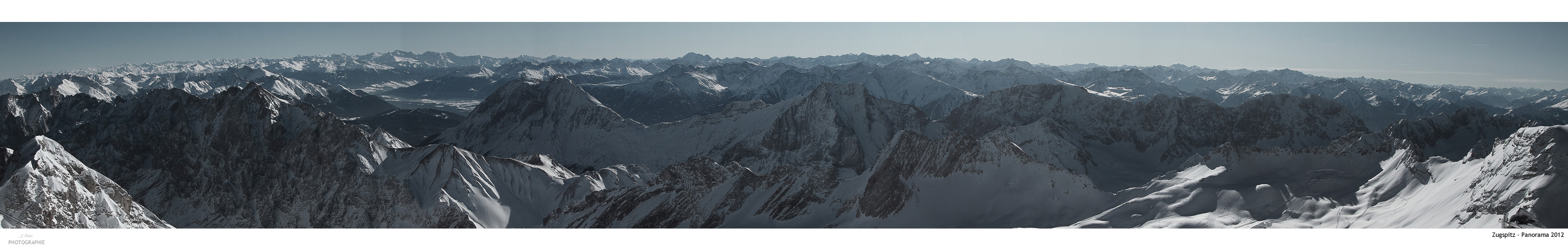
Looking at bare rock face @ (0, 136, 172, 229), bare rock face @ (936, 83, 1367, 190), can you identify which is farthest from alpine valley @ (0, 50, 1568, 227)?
bare rock face @ (936, 83, 1367, 190)

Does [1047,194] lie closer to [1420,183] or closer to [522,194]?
[1420,183]

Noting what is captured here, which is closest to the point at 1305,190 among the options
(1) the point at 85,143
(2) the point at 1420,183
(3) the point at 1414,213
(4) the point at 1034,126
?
(2) the point at 1420,183

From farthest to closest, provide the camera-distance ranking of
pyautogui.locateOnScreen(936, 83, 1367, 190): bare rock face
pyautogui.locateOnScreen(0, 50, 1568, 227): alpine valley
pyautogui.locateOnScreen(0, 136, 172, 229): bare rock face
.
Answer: pyautogui.locateOnScreen(936, 83, 1367, 190): bare rock face → pyautogui.locateOnScreen(0, 136, 172, 229): bare rock face → pyautogui.locateOnScreen(0, 50, 1568, 227): alpine valley

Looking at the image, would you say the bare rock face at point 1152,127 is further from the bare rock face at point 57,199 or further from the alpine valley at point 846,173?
the bare rock face at point 57,199

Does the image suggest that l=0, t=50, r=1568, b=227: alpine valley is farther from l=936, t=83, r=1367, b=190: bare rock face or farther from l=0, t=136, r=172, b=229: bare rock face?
l=936, t=83, r=1367, b=190: bare rock face

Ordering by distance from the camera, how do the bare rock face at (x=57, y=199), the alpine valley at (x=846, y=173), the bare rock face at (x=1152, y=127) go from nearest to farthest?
the alpine valley at (x=846, y=173) < the bare rock face at (x=57, y=199) < the bare rock face at (x=1152, y=127)

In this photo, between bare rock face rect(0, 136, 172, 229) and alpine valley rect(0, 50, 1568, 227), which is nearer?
alpine valley rect(0, 50, 1568, 227)

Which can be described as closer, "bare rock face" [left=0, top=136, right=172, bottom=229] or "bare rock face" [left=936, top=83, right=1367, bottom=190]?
"bare rock face" [left=0, top=136, right=172, bottom=229]

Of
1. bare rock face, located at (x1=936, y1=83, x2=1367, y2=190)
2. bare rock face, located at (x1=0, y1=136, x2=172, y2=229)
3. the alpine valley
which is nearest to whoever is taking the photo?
the alpine valley

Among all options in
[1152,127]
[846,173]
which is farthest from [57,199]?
[1152,127]

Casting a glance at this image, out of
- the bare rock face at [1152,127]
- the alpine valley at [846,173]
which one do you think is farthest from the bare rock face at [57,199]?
the bare rock face at [1152,127]

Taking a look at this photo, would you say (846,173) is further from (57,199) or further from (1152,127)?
(57,199)
